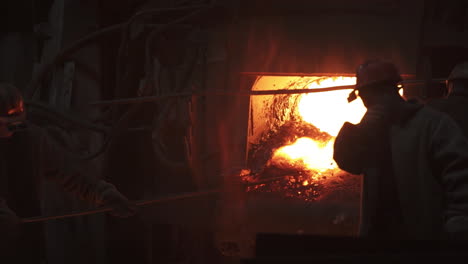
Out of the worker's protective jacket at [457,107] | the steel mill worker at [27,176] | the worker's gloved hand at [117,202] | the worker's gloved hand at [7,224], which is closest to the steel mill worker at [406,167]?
the worker's protective jacket at [457,107]

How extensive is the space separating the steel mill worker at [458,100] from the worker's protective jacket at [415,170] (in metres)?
1.24

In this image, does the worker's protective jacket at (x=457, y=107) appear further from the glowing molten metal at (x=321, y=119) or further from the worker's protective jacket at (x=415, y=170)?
the glowing molten metal at (x=321, y=119)

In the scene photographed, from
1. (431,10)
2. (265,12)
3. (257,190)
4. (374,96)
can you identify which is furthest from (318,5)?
(374,96)

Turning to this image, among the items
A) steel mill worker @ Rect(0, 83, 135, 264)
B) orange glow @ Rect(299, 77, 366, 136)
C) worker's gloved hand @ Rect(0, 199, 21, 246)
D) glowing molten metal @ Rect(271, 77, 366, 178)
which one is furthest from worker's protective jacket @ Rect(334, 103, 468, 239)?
orange glow @ Rect(299, 77, 366, 136)

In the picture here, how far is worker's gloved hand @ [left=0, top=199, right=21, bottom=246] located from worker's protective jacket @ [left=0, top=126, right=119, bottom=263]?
0.12 m

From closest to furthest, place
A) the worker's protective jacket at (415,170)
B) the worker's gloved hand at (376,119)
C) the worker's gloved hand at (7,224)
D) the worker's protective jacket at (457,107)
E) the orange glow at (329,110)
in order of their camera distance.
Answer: the worker's protective jacket at (415,170) → the worker's gloved hand at (376,119) → the worker's protective jacket at (457,107) → the worker's gloved hand at (7,224) → the orange glow at (329,110)

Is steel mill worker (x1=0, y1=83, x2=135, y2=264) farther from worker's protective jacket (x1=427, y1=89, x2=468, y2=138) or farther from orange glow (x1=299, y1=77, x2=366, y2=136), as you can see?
worker's protective jacket (x1=427, y1=89, x2=468, y2=138)

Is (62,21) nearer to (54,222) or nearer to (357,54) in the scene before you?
(54,222)

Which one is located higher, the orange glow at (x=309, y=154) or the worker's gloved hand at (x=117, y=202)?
the orange glow at (x=309, y=154)

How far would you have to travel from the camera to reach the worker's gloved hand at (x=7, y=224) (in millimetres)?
5137

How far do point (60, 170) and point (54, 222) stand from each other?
2165 millimetres

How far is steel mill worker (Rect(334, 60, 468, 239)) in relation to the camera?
366cm

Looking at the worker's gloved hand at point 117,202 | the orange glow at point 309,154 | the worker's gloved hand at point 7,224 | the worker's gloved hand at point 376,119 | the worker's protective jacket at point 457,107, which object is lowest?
the worker's gloved hand at point 7,224

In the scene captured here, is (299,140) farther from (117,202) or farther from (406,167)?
(406,167)
